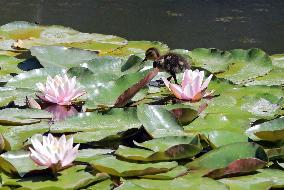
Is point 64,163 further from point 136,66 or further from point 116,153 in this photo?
point 136,66

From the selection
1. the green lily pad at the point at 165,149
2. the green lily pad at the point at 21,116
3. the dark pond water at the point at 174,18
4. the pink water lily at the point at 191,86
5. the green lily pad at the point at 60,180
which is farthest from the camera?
the dark pond water at the point at 174,18

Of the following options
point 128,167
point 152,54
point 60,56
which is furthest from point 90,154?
point 60,56

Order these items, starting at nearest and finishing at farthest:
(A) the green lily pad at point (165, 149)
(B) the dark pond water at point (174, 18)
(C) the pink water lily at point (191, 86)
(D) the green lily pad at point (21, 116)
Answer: (A) the green lily pad at point (165, 149) < (D) the green lily pad at point (21, 116) < (C) the pink water lily at point (191, 86) < (B) the dark pond water at point (174, 18)

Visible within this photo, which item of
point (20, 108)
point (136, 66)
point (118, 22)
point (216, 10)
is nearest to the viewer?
point (20, 108)

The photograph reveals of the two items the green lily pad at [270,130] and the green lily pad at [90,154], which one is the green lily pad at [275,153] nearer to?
the green lily pad at [270,130]

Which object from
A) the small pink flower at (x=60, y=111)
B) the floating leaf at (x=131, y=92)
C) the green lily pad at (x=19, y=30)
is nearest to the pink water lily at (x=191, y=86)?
the floating leaf at (x=131, y=92)

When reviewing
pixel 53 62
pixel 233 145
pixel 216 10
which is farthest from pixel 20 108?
pixel 216 10
